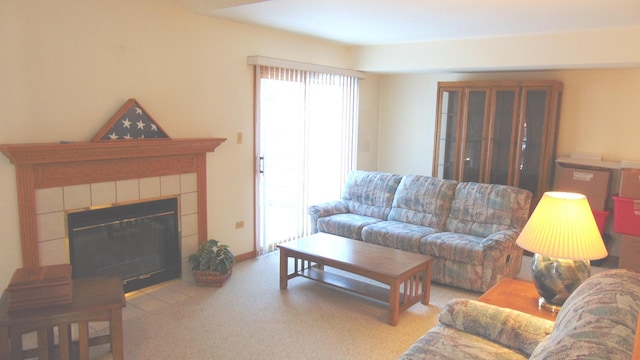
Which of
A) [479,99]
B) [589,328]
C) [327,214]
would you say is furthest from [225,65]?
[589,328]

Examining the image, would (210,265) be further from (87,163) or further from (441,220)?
(441,220)

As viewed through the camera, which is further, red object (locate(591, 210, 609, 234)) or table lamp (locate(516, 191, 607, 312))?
red object (locate(591, 210, 609, 234))

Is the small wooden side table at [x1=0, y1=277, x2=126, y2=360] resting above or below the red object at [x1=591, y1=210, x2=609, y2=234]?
below

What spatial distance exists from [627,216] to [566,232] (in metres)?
2.73

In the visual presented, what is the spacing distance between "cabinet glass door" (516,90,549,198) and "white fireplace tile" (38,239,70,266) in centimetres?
442

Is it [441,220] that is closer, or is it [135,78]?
[135,78]

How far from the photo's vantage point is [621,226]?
4.60 m

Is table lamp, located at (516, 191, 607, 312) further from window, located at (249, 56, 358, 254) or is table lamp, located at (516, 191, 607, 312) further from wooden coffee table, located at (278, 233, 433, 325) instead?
window, located at (249, 56, 358, 254)

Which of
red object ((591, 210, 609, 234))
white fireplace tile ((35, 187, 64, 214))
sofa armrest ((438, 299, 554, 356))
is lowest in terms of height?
sofa armrest ((438, 299, 554, 356))

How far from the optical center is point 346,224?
15.9 feet

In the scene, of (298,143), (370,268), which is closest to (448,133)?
(298,143)


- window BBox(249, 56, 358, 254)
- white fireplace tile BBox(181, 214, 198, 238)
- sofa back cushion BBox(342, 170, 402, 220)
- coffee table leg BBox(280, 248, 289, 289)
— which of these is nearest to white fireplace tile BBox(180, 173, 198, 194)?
white fireplace tile BBox(181, 214, 198, 238)

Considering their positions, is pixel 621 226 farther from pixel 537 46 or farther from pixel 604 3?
pixel 604 3

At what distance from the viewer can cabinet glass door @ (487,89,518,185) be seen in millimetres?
5270
